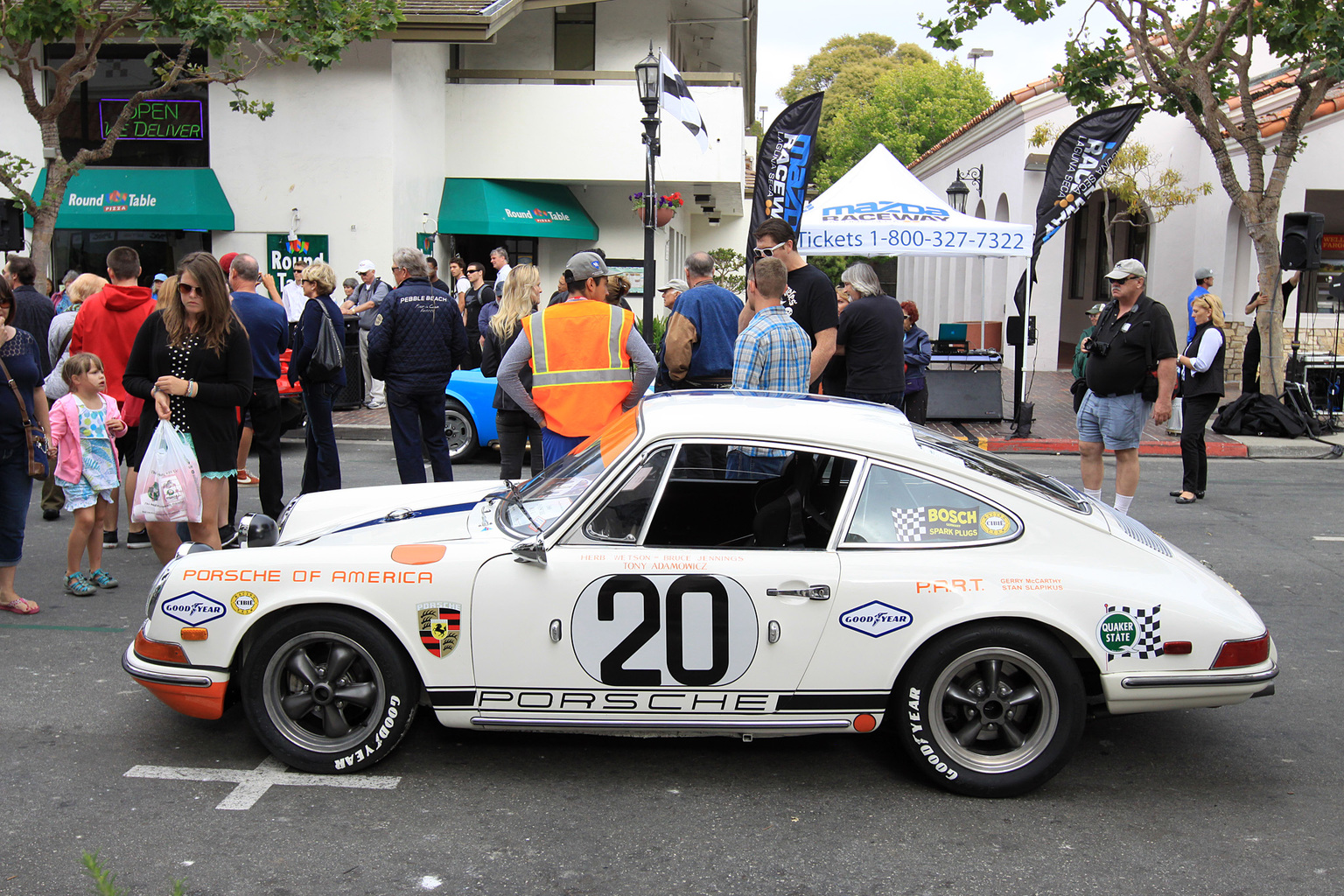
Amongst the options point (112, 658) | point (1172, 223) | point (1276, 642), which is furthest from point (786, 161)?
point (1172, 223)

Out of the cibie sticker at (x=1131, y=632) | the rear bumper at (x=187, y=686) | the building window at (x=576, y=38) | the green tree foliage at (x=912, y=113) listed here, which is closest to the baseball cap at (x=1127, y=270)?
the cibie sticker at (x=1131, y=632)

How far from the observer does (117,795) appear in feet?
12.4

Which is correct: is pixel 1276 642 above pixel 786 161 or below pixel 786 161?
below

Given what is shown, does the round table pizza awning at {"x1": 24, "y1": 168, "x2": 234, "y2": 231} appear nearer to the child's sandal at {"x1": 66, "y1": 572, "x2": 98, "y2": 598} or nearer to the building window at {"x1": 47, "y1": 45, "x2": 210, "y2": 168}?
the building window at {"x1": 47, "y1": 45, "x2": 210, "y2": 168}

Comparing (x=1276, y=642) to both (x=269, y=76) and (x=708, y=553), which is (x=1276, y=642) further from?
(x=269, y=76)

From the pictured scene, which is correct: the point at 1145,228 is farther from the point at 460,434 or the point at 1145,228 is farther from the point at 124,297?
the point at 124,297

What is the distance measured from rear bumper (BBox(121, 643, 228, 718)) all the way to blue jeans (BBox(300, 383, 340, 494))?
401cm

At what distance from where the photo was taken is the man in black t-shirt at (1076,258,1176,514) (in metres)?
7.31

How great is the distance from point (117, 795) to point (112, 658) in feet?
5.17

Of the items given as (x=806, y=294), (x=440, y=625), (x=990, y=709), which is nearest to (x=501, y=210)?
(x=806, y=294)

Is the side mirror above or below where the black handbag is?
below

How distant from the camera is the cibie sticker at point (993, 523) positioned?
153 inches

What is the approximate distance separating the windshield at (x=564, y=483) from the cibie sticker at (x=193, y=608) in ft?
3.39


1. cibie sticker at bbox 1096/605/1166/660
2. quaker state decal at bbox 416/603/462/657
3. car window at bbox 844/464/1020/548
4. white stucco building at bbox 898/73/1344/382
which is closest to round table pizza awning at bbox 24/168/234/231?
white stucco building at bbox 898/73/1344/382
